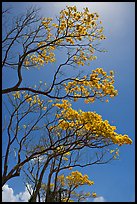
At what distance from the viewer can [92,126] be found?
7641 mm

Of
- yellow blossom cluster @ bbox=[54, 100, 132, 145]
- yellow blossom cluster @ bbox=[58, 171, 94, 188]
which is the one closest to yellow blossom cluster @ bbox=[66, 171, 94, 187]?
yellow blossom cluster @ bbox=[58, 171, 94, 188]

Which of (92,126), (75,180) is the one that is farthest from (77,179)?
(92,126)

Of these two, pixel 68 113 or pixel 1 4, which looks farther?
pixel 68 113

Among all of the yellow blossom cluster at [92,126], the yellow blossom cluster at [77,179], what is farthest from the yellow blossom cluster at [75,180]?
the yellow blossom cluster at [92,126]

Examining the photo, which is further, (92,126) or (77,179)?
(77,179)

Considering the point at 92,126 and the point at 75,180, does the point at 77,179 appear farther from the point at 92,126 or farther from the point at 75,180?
the point at 92,126

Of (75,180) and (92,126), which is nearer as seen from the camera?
(92,126)

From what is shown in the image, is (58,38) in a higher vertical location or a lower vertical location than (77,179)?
higher

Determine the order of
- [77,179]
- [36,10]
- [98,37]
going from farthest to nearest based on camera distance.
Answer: [77,179]
[98,37]
[36,10]

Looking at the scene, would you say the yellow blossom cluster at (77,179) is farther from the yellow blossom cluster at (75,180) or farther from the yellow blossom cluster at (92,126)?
the yellow blossom cluster at (92,126)

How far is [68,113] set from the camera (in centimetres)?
862

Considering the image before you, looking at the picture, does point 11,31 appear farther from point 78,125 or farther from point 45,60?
point 78,125

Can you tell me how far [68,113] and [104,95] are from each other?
2.32m

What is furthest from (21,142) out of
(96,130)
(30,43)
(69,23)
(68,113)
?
(69,23)
